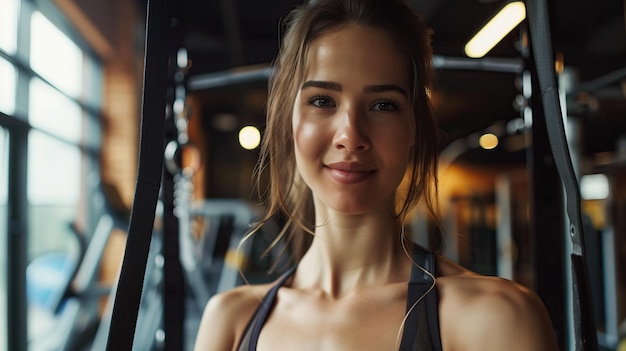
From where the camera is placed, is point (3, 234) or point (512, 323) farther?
point (3, 234)

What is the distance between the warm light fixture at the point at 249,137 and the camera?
1.02 meters

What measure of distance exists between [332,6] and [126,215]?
272cm

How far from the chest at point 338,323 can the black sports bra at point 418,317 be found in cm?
2

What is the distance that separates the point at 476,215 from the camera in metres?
9.94

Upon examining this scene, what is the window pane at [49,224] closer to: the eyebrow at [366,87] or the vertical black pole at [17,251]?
the vertical black pole at [17,251]

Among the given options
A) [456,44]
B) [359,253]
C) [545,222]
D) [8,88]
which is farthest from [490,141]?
[8,88]

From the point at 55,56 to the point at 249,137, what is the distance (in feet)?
9.89

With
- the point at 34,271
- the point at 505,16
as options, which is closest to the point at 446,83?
the point at 505,16

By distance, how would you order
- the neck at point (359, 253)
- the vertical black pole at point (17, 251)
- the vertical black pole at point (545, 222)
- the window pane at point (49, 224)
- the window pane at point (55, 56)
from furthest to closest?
the window pane at point (49, 224) < the window pane at point (55, 56) < the vertical black pole at point (17, 251) < the vertical black pole at point (545, 222) < the neck at point (359, 253)

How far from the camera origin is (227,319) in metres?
1.00

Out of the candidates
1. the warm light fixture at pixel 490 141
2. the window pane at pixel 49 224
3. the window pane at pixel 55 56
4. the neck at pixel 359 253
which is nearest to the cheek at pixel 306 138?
the neck at pixel 359 253

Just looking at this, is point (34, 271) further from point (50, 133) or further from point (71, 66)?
point (71, 66)

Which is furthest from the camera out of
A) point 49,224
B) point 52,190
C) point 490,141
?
point 52,190

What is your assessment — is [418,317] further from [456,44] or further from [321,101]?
[456,44]
